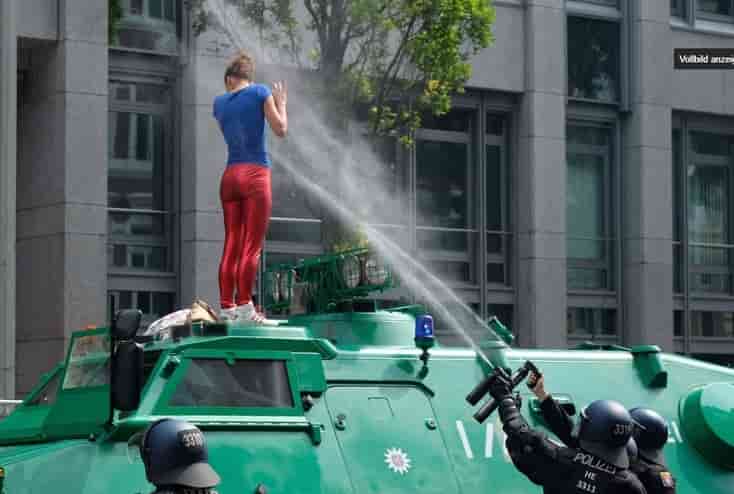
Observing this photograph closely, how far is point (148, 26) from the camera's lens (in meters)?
21.1

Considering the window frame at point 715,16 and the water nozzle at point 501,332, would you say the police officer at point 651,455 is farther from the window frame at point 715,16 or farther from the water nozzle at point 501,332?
the window frame at point 715,16

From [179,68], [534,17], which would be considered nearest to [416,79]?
[179,68]

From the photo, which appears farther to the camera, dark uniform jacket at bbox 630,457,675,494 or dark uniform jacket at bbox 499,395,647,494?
dark uniform jacket at bbox 630,457,675,494

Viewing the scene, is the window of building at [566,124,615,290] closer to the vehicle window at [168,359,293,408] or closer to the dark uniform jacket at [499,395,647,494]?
the vehicle window at [168,359,293,408]

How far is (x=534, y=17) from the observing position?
24.1 meters

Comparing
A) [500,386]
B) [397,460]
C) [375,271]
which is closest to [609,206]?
[375,271]

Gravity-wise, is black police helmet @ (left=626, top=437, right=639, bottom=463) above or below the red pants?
below

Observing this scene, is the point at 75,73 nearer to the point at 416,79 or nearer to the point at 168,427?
the point at 416,79

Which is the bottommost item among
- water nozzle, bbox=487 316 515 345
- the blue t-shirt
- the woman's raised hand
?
water nozzle, bbox=487 316 515 345

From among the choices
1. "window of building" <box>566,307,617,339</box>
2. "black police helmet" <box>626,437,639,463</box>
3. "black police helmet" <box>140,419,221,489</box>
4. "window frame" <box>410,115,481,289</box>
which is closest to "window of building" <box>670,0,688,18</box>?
"window frame" <box>410,115,481,289</box>

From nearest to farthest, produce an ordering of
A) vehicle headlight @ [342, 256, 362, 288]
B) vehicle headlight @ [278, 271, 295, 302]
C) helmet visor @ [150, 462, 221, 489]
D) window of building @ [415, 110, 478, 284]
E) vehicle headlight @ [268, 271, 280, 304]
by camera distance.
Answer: helmet visor @ [150, 462, 221, 489]
vehicle headlight @ [342, 256, 362, 288]
vehicle headlight @ [278, 271, 295, 302]
vehicle headlight @ [268, 271, 280, 304]
window of building @ [415, 110, 478, 284]

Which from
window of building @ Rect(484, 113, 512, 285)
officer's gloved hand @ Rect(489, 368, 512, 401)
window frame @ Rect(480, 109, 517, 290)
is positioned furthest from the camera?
window of building @ Rect(484, 113, 512, 285)

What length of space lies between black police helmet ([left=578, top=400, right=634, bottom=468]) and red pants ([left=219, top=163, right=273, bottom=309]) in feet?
10.7

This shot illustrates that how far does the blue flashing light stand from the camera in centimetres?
924
